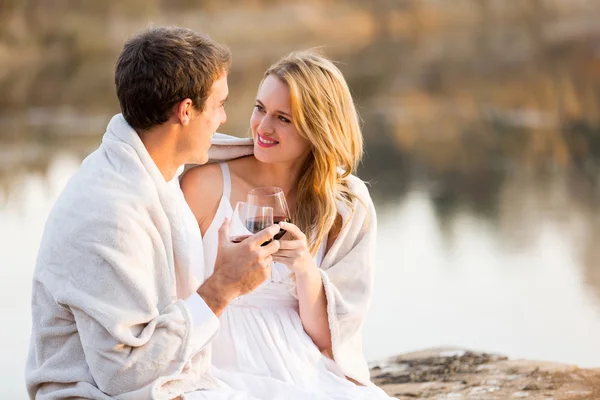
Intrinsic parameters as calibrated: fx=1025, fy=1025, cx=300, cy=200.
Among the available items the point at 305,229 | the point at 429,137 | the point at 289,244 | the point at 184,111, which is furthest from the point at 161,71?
the point at 429,137

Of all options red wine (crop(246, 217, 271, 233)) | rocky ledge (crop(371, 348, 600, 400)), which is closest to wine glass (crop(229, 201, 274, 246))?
red wine (crop(246, 217, 271, 233))

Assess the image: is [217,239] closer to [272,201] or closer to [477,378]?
[272,201]

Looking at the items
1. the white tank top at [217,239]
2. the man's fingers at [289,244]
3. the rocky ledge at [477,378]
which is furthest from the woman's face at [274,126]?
the rocky ledge at [477,378]

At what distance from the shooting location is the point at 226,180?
2406 mm

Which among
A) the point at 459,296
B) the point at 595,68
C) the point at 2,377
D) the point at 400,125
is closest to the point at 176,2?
the point at 400,125

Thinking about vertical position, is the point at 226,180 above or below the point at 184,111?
below

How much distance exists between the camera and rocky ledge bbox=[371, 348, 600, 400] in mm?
3234

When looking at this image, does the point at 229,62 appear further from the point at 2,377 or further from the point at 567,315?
the point at 567,315

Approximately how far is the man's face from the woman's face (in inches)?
17.7

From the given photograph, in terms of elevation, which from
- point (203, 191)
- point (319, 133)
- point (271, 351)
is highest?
point (319, 133)

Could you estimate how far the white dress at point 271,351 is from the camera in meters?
2.09

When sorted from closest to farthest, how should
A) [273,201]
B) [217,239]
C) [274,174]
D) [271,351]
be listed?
[273,201], [271,351], [217,239], [274,174]

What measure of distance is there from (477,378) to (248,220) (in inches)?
69.3

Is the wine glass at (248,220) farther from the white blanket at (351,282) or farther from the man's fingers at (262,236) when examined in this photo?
the white blanket at (351,282)
